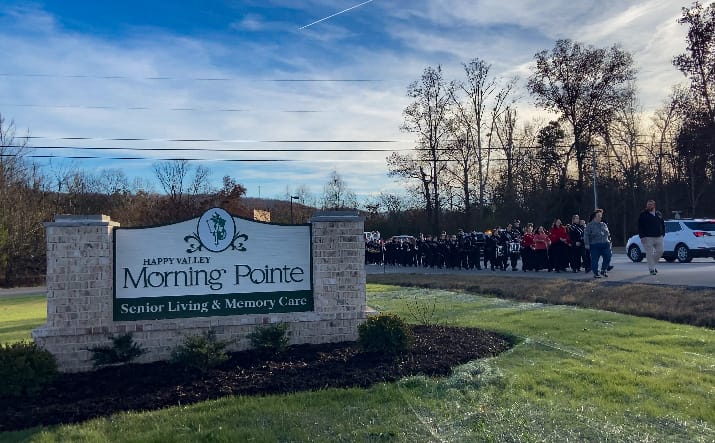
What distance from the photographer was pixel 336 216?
353 inches

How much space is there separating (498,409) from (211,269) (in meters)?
4.33

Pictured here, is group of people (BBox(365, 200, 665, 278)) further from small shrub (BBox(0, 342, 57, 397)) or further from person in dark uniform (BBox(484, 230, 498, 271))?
small shrub (BBox(0, 342, 57, 397))

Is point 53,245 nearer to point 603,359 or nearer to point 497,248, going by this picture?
point 603,359

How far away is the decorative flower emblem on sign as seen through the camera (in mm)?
8430

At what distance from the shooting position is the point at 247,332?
8320 millimetres

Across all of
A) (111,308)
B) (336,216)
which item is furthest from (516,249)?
(111,308)

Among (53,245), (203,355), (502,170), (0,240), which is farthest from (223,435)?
(502,170)

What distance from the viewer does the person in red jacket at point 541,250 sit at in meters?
20.9

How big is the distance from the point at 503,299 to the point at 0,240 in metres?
30.2

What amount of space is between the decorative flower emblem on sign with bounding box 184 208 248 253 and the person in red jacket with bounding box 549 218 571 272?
13.6 m

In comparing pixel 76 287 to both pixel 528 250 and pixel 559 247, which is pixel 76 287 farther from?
pixel 528 250

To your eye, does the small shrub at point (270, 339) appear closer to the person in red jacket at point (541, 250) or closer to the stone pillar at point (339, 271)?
the stone pillar at point (339, 271)

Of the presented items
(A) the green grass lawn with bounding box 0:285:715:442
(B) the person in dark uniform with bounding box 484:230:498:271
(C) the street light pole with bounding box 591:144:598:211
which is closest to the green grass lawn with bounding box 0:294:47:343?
(A) the green grass lawn with bounding box 0:285:715:442

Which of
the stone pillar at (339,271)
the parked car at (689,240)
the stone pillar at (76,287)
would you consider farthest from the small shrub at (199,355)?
the parked car at (689,240)
